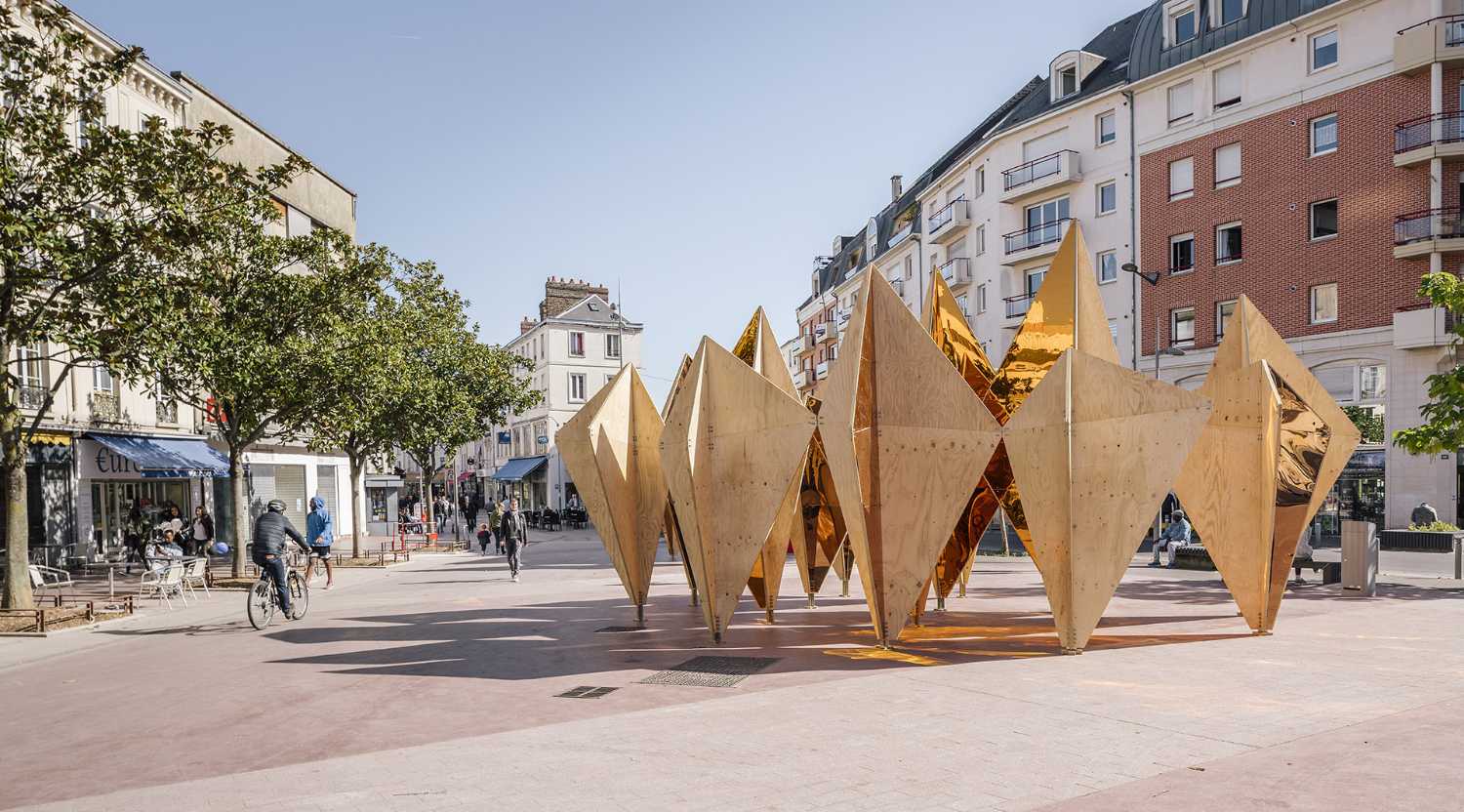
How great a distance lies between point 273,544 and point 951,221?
131 ft

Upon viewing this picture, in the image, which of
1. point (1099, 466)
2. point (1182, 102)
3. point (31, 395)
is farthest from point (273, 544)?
point (1182, 102)

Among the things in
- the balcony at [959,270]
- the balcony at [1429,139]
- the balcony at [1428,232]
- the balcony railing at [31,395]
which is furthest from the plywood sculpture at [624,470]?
the balcony at [959,270]

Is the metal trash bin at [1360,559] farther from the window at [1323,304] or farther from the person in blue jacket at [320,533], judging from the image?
the person in blue jacket at [320,533]

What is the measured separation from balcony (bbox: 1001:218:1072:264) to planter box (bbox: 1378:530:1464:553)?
18.1 meters

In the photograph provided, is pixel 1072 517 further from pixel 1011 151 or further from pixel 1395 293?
pixel 1011 151

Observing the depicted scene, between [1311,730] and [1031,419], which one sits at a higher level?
[1031,419]

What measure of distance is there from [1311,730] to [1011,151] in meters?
39.7

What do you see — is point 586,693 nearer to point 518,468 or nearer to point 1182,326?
point 1182,326

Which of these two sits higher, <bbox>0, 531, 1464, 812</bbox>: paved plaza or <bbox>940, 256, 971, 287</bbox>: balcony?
<bbox>940, 256, 971, 287</bbox>: balcony

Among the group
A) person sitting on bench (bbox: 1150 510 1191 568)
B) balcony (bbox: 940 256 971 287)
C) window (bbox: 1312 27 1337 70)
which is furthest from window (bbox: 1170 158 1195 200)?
person sitting on bench (bbox: 1150 510 1191 568)

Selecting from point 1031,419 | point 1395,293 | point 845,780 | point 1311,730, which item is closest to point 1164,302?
point 1395,293

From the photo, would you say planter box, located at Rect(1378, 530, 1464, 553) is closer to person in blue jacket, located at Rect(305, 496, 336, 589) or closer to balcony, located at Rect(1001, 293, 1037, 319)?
balcony, located at Rect(1001, 293, 1037, 319)

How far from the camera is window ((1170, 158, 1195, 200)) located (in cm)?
3597

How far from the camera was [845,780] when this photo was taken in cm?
623
